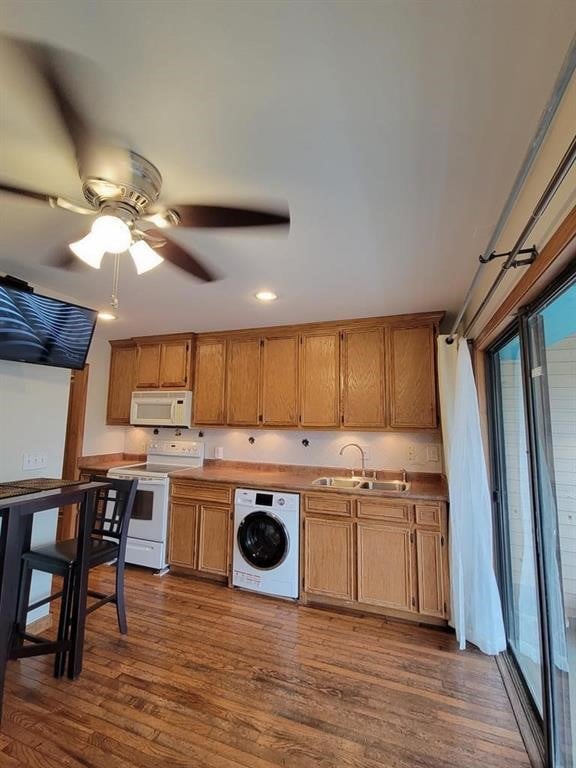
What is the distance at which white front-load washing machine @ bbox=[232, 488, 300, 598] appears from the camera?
3.14m

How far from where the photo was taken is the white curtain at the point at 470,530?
2375mm

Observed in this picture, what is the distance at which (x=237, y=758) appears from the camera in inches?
63.9

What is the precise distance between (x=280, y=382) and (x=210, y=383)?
85cm

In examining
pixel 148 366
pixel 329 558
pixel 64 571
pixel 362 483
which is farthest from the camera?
pixel 148 366

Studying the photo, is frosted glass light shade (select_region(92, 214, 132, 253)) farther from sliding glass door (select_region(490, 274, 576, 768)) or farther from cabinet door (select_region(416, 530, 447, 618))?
cabinet door (select_region(416, 530, 447, 618))

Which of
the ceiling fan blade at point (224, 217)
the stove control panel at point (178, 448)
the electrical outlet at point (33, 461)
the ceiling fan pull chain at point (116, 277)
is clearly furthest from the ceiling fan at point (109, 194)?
the stove control panel at point (178, 448)

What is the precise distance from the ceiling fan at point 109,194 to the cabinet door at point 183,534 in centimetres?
265

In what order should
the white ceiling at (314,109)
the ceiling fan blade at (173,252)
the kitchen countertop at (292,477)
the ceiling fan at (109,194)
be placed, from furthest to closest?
the kitchen countertop at (292,477) → the ceiling fan blade at (173,252) → the ceiling fan at (109,194) → the white ceiling at (314,109)

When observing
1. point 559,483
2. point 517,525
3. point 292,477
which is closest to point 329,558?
point 292,477

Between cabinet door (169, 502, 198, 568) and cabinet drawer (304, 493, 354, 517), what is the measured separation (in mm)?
1180

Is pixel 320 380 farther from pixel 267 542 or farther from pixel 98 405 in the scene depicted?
pixel 98 405

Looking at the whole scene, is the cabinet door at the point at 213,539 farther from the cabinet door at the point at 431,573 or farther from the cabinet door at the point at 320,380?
the cabinet door at the point at 431,573

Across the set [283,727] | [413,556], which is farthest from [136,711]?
[413,556]

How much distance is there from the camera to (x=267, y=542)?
3.26m
